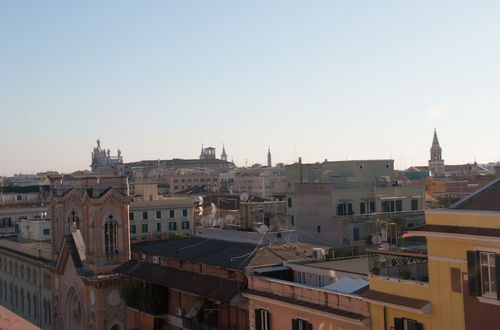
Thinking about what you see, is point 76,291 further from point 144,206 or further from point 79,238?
point 144,206

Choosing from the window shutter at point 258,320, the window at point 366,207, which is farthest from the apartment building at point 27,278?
the window at point 366,207

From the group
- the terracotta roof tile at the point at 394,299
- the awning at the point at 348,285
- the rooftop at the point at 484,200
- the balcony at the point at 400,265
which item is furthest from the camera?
the awning at the point at 348,285

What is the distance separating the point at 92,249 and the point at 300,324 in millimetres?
21728

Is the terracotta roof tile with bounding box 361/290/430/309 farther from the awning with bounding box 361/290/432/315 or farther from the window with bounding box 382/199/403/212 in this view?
the window with bounding box 382/199/403/212

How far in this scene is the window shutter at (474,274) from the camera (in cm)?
1809

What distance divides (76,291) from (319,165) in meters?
30.3

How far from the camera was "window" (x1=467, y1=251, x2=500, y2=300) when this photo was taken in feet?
58.3

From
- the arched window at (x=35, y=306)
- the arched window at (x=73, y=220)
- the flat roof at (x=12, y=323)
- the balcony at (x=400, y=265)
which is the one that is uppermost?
the flat roof at (x=12, y=323)

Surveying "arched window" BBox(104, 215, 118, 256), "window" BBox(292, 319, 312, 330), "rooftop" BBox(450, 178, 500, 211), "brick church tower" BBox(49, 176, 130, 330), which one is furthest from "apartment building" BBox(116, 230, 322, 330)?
"rooftop" BBox(450, 178, 500, 211)

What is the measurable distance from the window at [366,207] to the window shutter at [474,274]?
132 ft

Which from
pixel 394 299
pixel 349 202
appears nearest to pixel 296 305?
pixel 394 299

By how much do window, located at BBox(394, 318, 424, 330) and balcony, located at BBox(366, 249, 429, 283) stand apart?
53.2 inches

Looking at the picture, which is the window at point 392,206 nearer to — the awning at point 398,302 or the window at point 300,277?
the window at point 300,277

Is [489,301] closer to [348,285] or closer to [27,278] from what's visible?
[348,285]
